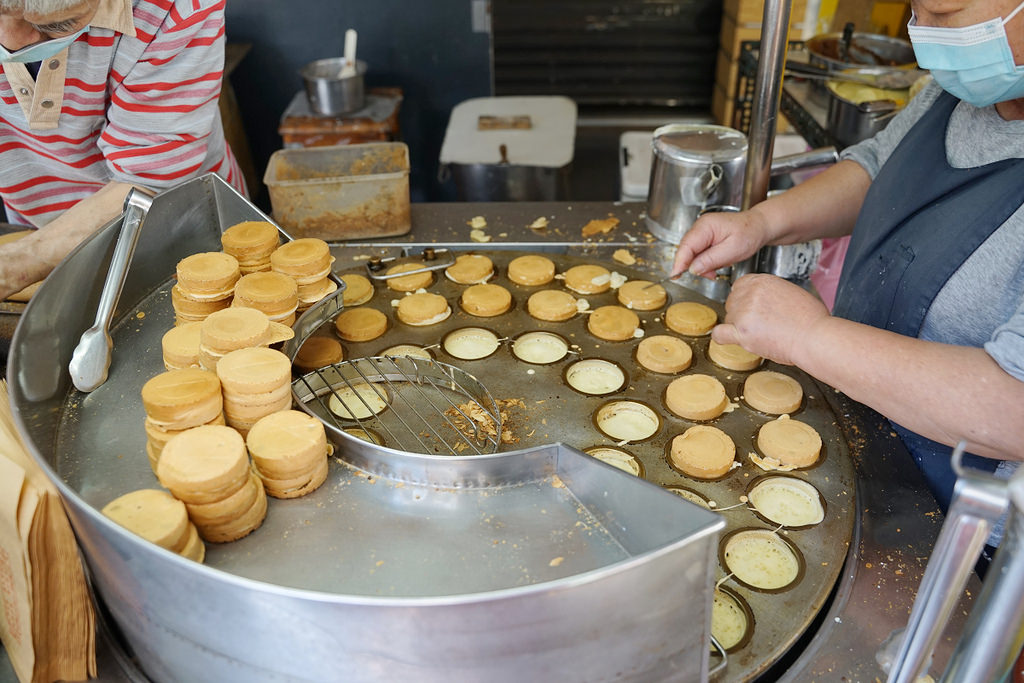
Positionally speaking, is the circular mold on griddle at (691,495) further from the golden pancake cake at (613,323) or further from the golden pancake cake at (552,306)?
the golden pancake cake at (552,306)

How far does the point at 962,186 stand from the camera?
6.22 ft

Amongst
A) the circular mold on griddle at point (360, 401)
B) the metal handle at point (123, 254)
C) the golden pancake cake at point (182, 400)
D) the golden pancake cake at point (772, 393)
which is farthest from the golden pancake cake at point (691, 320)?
the metal handle at point (123, 254)

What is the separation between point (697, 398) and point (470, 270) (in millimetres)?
996

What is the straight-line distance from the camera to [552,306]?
2467 millimetres

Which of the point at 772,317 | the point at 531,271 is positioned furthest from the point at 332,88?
the point at 772,317

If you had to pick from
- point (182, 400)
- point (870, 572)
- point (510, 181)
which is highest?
point (182, 400)

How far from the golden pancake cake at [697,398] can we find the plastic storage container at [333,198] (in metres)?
1.35

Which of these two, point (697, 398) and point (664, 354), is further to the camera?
point (664, 354)

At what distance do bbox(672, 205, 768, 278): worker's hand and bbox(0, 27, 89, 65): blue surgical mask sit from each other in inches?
75.6

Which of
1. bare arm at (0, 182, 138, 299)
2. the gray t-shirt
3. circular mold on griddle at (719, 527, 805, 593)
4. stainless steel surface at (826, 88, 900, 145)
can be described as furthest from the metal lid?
bare arm at (0, 182, 138, 299)

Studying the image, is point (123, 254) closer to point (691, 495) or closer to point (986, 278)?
point (691, 495)

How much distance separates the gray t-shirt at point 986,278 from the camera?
1.52 meters

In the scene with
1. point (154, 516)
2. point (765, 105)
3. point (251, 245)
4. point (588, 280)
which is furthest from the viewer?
point (588, 280)

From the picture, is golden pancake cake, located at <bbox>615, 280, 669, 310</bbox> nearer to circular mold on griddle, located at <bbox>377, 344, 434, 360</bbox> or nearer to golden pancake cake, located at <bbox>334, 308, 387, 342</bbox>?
circular mold on griddle, located at <bbox>377, 344, 434, 360</bbox>
